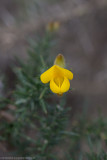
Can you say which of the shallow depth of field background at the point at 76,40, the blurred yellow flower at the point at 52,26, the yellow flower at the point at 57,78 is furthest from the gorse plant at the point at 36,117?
the shallow depth of field background at the point at 76,40

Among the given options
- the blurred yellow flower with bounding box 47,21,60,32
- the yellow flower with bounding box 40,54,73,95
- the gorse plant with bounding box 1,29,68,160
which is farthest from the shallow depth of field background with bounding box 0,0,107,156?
the yellow flower with bounding box 40,54,73,95

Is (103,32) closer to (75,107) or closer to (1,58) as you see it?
(75,107)

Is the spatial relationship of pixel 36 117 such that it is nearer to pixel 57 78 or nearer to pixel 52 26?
pixel 57 78

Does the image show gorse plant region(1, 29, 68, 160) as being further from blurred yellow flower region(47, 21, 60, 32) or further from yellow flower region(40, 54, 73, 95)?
blurred yellow flower region(47, 21, 60, 32)

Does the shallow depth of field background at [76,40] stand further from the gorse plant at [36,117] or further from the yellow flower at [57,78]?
the yellow flower at [57,78]

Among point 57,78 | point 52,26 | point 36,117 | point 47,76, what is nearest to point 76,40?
point 52,26
